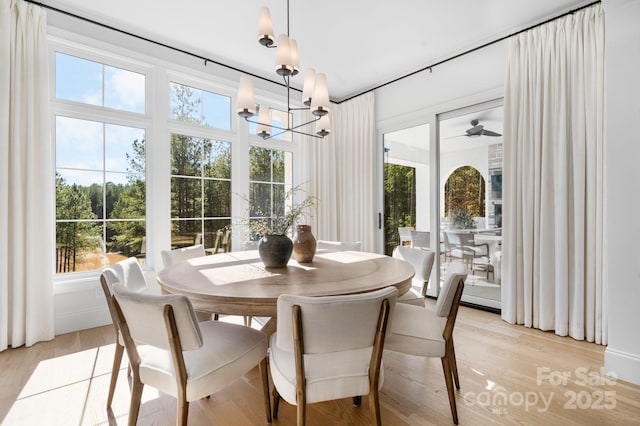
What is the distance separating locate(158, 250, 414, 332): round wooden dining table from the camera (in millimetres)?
1395

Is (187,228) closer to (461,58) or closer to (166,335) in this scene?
(166,335)

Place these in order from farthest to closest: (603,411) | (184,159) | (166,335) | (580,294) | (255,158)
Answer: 1. (255,158)
2. (184,159)
3. (580,294)
4. (603,411)
5. (166,335)

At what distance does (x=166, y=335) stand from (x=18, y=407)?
1392 millimetres

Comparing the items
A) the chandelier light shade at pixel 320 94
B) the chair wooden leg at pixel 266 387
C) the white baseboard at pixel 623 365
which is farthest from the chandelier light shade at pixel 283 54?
the white baseboard at pixel 623 365

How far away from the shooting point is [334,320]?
3.80 ft

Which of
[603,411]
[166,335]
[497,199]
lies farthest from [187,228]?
[603,411]

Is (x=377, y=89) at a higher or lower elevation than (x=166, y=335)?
higher

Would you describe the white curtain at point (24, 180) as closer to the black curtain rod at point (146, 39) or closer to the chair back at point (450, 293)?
the black curtain rod at point (146, 39)

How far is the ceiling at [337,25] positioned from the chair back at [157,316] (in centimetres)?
256

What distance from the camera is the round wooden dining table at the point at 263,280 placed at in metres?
1.39

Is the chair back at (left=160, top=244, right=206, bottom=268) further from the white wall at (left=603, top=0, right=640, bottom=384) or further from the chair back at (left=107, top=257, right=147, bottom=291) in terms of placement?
the white wall at (left=603, top=0, right=640, bottom=384)

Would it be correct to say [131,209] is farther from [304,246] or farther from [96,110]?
[304,246]

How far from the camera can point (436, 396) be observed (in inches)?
73.5

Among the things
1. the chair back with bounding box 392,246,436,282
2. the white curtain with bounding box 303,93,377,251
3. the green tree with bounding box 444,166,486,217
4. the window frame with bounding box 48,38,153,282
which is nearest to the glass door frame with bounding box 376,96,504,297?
the green tree with bounding box 444,166,486,217
